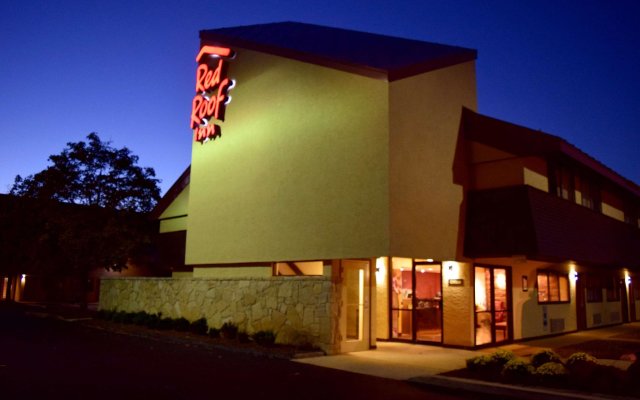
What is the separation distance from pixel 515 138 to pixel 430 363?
283 inches

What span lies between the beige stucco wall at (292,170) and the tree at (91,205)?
746 cm

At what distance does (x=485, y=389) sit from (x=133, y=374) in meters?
6.95

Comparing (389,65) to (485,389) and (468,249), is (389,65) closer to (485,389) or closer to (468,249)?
(468,249)

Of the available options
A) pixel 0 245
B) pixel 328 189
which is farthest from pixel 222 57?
pixel 0 245

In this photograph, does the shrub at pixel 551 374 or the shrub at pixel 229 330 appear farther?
the shrub at pixel 229 330

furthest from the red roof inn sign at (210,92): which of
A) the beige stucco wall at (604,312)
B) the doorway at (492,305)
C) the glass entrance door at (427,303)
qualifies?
the beige stucco wall at (604,312)

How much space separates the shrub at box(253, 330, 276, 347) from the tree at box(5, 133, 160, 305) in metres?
13.2

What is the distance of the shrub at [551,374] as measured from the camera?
10.4 meters

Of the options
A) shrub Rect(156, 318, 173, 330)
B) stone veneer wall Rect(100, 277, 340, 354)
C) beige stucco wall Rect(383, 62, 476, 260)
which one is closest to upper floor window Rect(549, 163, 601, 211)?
beige stucco wall Rect(383, 62, 476, 260)

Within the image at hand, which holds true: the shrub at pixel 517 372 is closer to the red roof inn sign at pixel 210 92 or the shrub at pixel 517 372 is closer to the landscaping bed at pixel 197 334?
the landscaping bed at pixel 197 334

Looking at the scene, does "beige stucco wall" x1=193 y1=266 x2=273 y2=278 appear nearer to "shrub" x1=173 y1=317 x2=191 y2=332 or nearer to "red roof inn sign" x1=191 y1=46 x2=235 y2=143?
"shrub" x1=173 y1=317 x2=191 y2=332

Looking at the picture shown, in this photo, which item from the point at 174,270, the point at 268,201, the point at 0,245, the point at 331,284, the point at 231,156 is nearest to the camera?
the point at 331,284

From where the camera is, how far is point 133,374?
1073 cm

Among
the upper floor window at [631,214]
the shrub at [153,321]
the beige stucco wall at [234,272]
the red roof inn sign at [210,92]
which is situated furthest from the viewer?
the upper floor window at [631,214]
